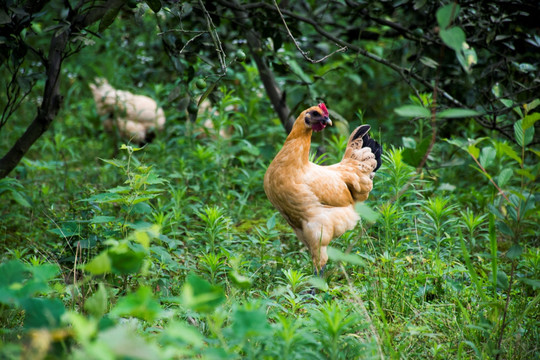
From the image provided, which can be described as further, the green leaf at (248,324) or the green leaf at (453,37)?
the green leaf at (248,324)

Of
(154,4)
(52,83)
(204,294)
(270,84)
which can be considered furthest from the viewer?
(270,84)

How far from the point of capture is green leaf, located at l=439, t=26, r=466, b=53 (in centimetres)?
144

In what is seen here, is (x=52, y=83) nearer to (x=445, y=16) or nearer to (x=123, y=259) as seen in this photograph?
(x=123, y=259)

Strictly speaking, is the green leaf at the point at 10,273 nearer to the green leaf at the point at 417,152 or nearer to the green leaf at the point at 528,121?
the green leaf at the point at 417,152

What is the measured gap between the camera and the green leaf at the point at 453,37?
144 centimetres

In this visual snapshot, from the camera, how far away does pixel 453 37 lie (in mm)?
1470

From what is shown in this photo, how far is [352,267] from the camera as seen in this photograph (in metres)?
3.19

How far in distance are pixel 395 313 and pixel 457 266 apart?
68cm

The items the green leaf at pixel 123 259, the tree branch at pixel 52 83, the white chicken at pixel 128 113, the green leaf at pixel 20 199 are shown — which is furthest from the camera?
the white chicken at pixel 128 113

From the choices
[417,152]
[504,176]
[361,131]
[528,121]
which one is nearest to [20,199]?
[361,131]

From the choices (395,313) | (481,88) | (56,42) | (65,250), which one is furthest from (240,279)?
(481,88)

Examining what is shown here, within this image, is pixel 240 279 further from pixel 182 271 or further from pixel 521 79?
pixel 521 79

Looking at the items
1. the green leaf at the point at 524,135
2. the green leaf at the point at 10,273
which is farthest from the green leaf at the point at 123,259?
the green leaf at the point at 524,135

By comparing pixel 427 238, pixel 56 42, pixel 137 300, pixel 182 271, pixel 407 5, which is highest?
pixel 56 42
